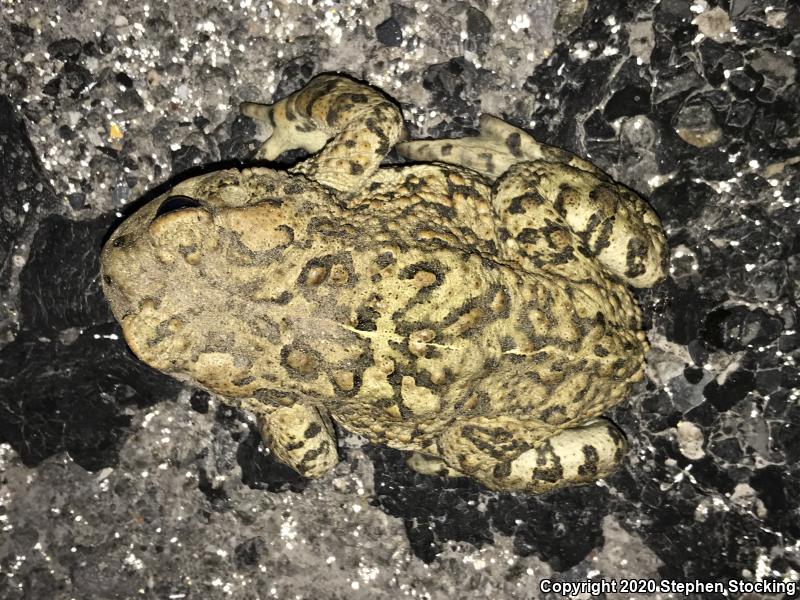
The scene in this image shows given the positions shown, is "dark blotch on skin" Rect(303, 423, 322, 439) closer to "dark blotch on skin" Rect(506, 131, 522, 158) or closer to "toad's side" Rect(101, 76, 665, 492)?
"toad's side" Rect(101, 76, 665, 492)

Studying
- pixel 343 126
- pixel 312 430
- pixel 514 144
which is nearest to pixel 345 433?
pixel 312 430

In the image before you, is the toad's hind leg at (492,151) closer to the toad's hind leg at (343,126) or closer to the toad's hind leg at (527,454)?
the toad's hind leg at (343,126)

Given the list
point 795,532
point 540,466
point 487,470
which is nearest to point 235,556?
point 487,470

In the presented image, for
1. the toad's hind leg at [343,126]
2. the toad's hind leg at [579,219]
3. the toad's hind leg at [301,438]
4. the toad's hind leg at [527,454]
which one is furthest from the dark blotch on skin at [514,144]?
the toad's hind leg at [301,438]

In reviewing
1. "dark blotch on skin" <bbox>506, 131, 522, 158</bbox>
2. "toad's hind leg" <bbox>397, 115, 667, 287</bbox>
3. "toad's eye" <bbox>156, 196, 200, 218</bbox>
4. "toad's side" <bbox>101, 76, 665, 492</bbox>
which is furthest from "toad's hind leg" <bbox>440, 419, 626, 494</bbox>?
"toad's eye" <bbox>156, 196, 200, 218</bbox>

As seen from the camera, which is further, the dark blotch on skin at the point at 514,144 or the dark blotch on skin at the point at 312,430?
the dark blotch on skin at the point at 514,144

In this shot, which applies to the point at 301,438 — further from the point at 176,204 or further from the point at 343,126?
the point at 343,126
